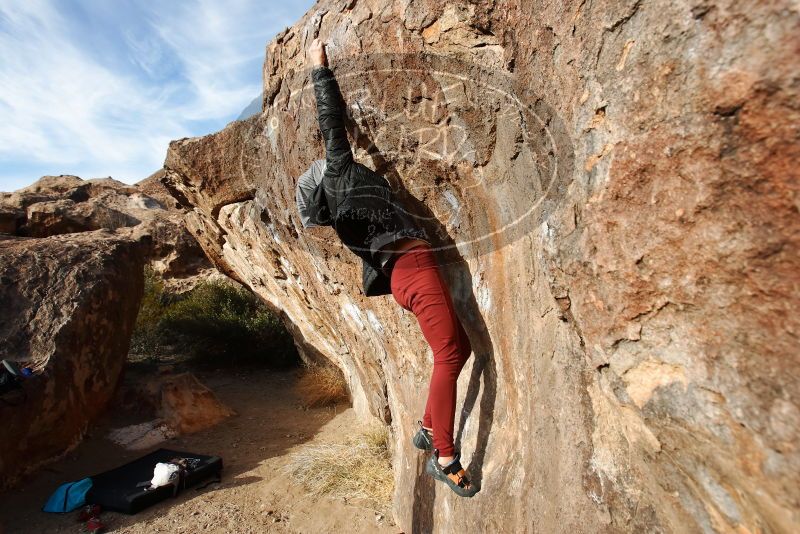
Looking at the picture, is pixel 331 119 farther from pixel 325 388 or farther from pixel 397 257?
pixel 325 388

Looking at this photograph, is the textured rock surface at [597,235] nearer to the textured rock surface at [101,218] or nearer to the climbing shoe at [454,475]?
the climbing shoe at [454,475]

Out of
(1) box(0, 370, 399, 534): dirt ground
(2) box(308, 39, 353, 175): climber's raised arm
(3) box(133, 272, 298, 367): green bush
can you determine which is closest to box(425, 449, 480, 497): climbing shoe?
(1) box(0, 370, 399, 534): dirt ground

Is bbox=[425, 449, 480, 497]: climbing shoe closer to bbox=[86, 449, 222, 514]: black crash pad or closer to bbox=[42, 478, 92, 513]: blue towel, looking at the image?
bbox=[86, 449, 222, 514]: black crash pad

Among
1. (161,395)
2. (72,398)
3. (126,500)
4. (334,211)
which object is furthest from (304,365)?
(334,211)

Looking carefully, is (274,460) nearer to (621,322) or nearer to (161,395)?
(161,395)

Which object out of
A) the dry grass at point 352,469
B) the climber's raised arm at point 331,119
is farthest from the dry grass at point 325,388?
the climber's raised arm at point 331,119

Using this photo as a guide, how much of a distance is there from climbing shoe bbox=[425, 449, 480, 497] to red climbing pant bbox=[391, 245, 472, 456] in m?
0.06

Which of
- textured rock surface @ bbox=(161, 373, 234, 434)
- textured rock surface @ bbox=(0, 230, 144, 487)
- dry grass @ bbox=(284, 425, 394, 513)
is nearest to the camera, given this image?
dry grass @ bbox=(284, 425, 394, 513)

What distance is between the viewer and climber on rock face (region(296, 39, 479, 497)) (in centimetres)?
235

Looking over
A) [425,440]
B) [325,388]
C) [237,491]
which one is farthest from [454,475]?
[325,388]

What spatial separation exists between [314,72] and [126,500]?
10.4ft

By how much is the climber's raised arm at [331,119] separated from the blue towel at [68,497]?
10.6 ft

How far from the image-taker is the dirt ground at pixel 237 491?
3.55m

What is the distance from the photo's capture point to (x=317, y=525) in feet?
11.7
